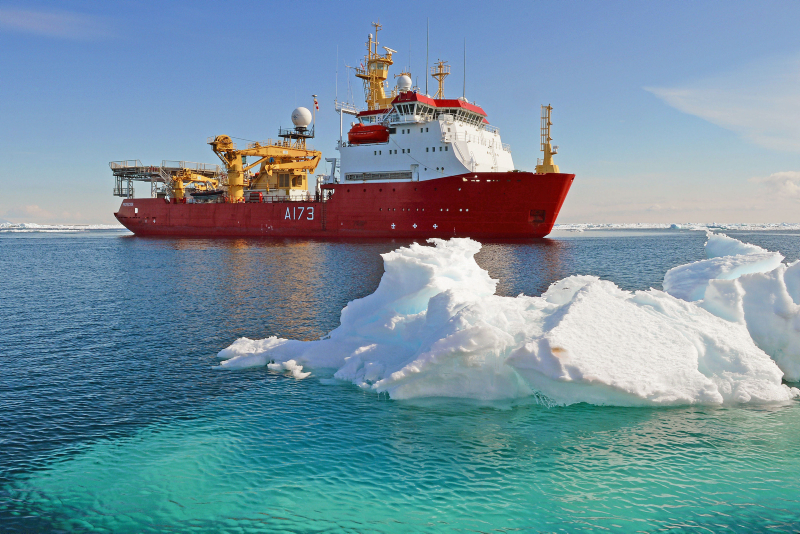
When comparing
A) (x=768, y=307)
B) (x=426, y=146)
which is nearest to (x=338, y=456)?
(x=768, y=307)

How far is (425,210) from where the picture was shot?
43.8m

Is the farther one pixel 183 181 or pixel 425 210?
pixel 183 181

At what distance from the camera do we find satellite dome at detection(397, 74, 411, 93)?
51.8 meters

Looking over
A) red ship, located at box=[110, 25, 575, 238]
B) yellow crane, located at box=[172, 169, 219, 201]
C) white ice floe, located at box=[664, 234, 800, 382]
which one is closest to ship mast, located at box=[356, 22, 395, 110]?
red ship, located at box=[110, 25, 575, 238]

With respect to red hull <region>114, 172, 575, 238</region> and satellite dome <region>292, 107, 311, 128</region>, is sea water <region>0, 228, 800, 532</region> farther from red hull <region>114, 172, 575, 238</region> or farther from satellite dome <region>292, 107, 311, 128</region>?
satellite dome <region>292, 107, 311, 128</region>

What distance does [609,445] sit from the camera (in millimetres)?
7195

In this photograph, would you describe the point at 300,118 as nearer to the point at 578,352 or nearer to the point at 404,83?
the point at 404,83

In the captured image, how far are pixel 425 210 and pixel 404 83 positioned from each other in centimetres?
1666

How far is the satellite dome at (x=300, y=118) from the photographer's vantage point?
59.4 m

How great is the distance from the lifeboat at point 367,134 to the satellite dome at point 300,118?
1224cm

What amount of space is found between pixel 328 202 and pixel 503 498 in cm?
4528

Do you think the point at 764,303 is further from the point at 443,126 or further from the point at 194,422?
the point at 443,126

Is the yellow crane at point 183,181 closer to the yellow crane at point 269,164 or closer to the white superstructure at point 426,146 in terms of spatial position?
the yellow crane at point 269,164

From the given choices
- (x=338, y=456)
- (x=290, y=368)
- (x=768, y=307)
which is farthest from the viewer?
(x=290, y=368)
